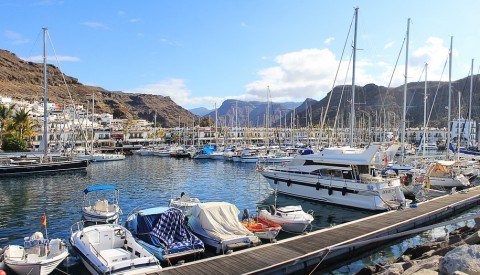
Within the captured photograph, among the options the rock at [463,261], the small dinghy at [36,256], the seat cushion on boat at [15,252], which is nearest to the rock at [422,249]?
the rock at [463,261]

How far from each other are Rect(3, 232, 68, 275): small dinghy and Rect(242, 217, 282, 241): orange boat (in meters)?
9.71

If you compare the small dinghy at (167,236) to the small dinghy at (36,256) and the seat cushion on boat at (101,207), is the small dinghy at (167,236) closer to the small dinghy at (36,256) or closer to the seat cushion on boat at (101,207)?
the small dinghy at (36,256)

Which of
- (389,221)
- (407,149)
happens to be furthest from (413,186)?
(407,149)

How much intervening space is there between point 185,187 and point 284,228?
24.6 meters

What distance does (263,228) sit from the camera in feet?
68.6

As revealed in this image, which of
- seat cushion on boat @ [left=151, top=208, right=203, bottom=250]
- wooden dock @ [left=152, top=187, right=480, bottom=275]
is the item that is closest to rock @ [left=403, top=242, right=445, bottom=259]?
wooden dock @ [left=152, top=187, right=480, bottom=275]

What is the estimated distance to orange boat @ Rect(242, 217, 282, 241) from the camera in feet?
66.4

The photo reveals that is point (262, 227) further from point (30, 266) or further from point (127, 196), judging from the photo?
point (127, 196)

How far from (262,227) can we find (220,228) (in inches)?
125

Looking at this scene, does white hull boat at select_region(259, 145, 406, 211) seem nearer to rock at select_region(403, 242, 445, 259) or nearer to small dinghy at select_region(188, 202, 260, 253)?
rock at select_region(403, 242, 445, 259)

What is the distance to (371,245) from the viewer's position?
2062 centimetres

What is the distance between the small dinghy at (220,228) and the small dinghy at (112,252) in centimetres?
369

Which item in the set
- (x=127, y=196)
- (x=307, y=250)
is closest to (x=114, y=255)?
(x=307, y=250)

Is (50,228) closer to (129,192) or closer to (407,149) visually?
(129,192)
